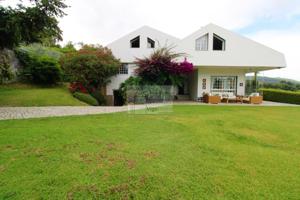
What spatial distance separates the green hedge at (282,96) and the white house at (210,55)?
340 cm

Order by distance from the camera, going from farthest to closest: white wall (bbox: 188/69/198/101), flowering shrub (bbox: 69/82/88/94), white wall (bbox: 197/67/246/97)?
white wall (bbox: 188/69/198/101)
white wall (bbox: 197/67/246/97)
flowering shrub (bbox: 69/82/88/94)

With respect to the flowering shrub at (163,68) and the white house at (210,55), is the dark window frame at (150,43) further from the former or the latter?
the flowering shrub at (163,68)

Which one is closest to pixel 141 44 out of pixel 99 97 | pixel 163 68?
pixel 163 68

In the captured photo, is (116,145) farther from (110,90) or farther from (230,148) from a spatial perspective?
(110,90)

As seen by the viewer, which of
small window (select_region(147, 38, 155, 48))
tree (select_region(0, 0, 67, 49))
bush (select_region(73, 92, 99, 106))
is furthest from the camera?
small window (select_region(147, 38, 155, 48))

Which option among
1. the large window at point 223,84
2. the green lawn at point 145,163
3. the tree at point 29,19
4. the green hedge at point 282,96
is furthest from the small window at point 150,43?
the green hedge at point 282,96

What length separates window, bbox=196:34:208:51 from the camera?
666 inches

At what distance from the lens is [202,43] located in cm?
1705

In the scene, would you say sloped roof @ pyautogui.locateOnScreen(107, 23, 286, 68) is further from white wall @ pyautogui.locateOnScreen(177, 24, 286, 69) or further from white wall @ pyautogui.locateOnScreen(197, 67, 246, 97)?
white wall @ pyautogui.locateOnScreen(197, 67, 246, 97)

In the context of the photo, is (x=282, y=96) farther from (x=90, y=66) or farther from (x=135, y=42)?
→ (x=90, y=66)

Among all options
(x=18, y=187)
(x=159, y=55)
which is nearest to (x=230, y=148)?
(x=18, y=187)

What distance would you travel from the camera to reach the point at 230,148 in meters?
5.17

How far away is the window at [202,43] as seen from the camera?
666 inches

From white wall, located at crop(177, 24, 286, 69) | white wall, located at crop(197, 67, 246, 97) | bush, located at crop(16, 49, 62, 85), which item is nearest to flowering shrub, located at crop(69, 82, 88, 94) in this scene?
bush, located at crop(16, 49, 62, 85)
